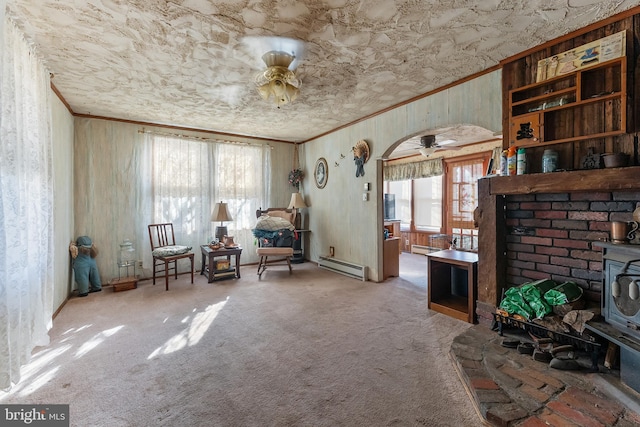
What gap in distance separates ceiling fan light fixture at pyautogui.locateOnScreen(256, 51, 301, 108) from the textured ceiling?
16 cm

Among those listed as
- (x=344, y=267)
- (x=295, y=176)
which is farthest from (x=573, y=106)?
(x=295, y=176)

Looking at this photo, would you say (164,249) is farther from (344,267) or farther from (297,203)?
(344,267)

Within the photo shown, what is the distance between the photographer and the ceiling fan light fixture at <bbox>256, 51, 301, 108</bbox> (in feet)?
7.97

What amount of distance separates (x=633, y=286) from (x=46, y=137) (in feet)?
14.7

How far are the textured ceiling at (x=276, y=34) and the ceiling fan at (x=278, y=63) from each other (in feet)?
0.23

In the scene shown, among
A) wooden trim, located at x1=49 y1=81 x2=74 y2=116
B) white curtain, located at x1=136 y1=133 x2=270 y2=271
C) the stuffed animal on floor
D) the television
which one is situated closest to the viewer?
wooden trim, located at x1=49 y1=81 x2=74 y2=116

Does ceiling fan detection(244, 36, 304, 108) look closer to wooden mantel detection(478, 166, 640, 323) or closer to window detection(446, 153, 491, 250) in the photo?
wooden mantel detection(478, 166, 640, 323)

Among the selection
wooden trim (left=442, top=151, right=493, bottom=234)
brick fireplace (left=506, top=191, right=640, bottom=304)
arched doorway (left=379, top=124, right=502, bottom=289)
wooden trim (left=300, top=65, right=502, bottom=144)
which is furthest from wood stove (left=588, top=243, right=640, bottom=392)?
wooden trim (left=442, top=151, right=493, bottom=234)

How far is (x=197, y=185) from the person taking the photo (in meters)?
4.88

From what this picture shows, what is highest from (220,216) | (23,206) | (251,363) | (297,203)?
(297,203)

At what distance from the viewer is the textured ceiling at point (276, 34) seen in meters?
1.87

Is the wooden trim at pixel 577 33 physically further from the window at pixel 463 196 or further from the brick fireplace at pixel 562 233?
the window at pixel 463 196

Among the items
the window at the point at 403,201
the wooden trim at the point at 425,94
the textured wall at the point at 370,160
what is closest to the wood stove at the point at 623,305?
the textured wall at the point at 370,160

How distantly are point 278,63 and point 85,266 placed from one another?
3.61 metres
